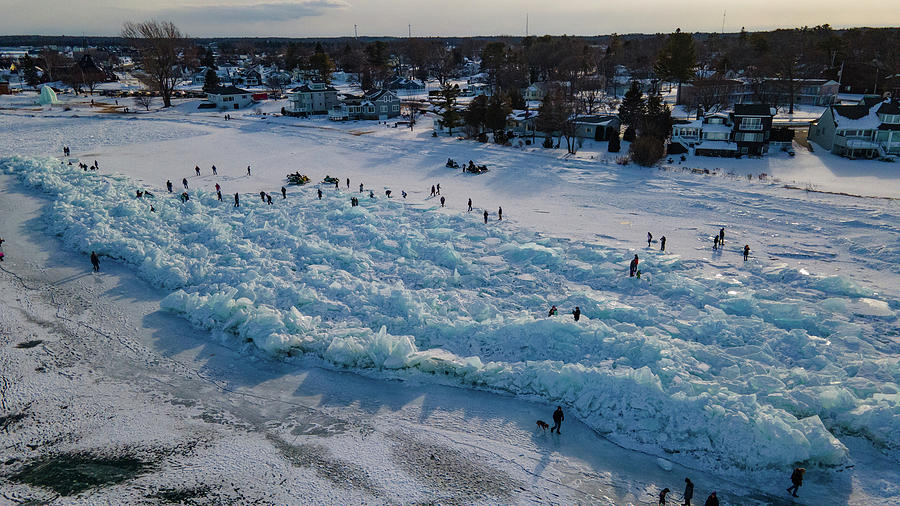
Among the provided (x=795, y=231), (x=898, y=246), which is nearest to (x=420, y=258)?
(x=795, y=231)

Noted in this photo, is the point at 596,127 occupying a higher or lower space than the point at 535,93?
lower

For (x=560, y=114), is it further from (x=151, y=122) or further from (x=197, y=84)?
(x=197, y=84)

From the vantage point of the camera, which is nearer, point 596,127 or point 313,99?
point 596,127

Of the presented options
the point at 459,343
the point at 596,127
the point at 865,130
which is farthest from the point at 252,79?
the point at 459,343

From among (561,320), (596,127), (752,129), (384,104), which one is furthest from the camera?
(384,104)

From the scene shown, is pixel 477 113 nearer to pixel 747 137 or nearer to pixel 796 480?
pixel 747 137

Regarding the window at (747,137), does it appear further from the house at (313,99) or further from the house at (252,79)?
the house at (252,79)
